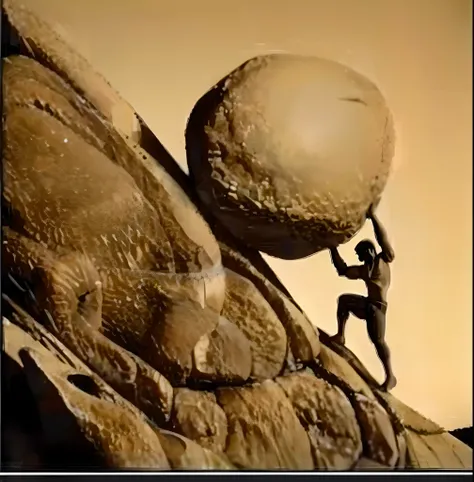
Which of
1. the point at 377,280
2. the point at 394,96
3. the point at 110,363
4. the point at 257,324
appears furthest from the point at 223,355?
the point at 394,96

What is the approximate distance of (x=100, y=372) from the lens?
1.12 metres

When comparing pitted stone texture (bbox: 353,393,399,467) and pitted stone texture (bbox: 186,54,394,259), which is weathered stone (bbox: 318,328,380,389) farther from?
pitted stone texture (bbox: 186,54,394,259)

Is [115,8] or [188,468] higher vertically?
[115,8]

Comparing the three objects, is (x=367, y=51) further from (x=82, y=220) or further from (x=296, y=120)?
(x=82, y=220)

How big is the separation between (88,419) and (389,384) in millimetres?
507

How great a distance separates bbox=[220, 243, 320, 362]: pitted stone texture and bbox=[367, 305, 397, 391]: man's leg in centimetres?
9

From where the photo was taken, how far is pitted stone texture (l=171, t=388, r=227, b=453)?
3.71 ft

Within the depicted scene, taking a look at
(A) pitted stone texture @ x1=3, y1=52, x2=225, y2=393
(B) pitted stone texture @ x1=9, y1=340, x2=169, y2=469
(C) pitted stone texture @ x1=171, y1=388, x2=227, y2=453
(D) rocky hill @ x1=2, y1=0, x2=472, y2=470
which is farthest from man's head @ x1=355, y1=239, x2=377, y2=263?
(B) pitted stone texture @ x1=9, y1=340, x2=169, y2=469

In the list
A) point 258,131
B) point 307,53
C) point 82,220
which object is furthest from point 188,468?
point 307,53

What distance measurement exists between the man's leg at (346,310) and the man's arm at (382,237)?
0.09 meters

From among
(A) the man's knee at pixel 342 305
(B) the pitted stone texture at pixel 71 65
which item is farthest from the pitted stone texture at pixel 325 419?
(B) the pitted stone texture at pixel 71 65

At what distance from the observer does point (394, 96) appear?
117cm

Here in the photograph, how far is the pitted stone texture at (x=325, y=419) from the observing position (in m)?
1.15

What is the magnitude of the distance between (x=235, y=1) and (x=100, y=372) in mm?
672
